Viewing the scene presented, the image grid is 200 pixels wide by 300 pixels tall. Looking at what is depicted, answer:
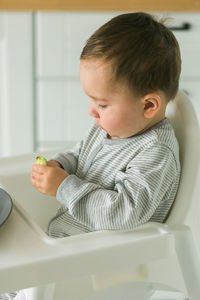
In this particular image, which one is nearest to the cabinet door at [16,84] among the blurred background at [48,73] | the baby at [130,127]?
the blurred background at [48,73]

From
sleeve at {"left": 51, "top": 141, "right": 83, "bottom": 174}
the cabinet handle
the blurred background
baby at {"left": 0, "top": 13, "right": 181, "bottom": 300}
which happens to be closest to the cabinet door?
the blurred background

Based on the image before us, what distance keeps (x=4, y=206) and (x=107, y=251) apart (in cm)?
18

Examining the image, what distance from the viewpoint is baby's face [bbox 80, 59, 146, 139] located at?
876mm

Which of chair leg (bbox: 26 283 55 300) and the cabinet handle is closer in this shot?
chair leg (bbox: 26 283 55 300)

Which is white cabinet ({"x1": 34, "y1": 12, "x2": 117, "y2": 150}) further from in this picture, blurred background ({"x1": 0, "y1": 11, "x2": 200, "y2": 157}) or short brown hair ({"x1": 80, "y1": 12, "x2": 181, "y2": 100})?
short brown hair ({"x1": 80, "y1": 12, "x2": 181, "y2": 100})

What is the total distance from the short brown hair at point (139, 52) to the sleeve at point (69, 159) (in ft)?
0.75

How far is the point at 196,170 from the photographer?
892mm

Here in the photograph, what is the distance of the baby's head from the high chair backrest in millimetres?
65

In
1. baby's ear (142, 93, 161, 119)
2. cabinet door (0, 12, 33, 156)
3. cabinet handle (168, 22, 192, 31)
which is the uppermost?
baby's ear (142, 93, 161, 119)

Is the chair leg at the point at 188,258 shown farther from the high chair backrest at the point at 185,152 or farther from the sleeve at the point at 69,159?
Answer: the sleeve at the point at 69,159

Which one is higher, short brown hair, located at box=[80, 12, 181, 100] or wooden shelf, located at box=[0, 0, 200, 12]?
short brown hair, located at box=[80, 12, 181, 100]

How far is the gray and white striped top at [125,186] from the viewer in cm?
84

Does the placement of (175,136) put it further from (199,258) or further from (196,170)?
(199,258)

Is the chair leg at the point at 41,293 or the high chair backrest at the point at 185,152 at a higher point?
the high chair backrest at the point at 185,152
